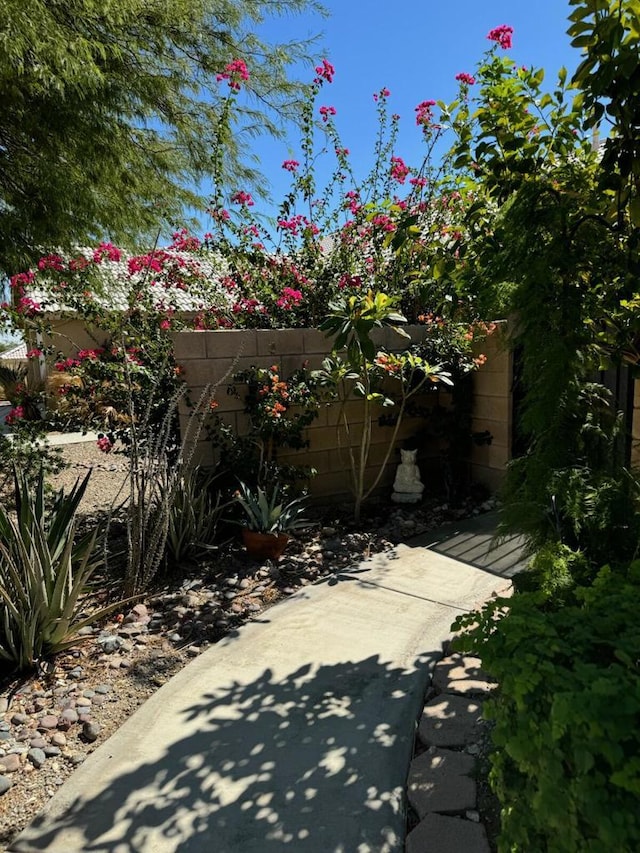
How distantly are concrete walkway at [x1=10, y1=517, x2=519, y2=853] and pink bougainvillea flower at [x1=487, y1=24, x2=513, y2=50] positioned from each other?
143 inches

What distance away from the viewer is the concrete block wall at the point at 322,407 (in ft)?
14.7

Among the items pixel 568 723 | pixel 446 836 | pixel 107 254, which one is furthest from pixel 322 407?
pixel 568 723

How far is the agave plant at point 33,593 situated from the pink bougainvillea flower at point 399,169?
15.3 feet

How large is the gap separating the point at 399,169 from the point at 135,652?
506 cm

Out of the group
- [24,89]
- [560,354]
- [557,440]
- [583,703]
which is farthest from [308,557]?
[24,89]

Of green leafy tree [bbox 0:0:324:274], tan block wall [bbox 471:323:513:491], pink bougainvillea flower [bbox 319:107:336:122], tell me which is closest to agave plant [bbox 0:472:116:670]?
green leafy tree [bbox 0:0:324:274]

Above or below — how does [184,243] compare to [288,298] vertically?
above

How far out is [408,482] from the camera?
5.34 meters

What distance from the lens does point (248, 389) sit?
4.66 meters

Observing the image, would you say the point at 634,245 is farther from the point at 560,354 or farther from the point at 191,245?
the point at 191,245

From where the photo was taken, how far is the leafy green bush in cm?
99

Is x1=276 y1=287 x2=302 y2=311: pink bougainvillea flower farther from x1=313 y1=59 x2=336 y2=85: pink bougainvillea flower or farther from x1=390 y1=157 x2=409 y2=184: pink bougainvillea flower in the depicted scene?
x1=313 y1=59 x2=336 y2=85: pink bougainvillea flower

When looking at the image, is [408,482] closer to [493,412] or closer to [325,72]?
[493,412]

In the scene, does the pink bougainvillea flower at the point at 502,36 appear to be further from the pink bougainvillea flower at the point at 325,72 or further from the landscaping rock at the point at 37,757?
the landscaping rock at the point at 37,757
